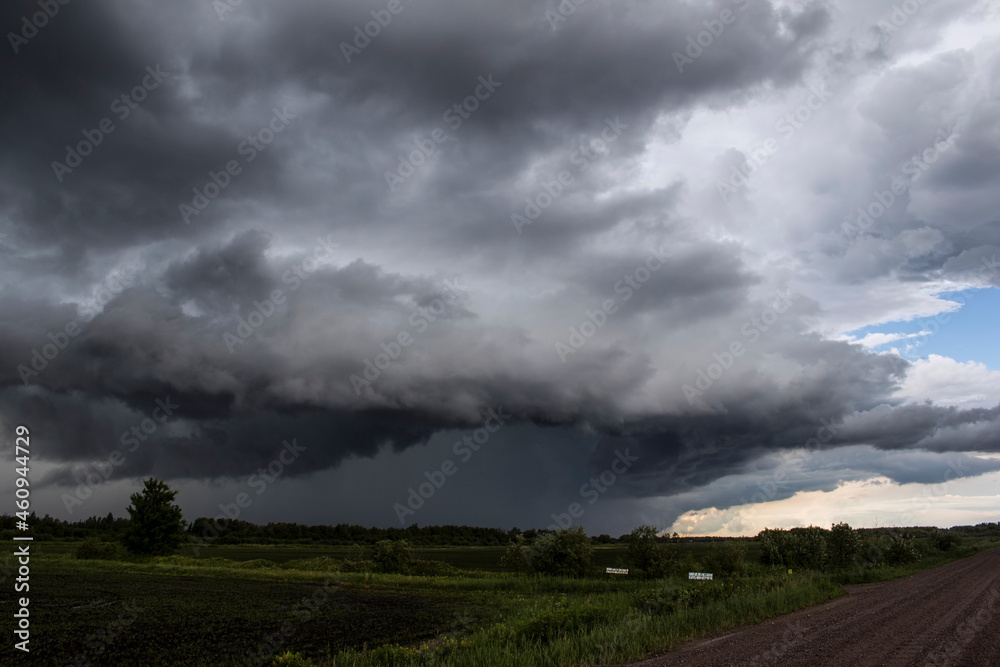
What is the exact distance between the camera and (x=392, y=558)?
69688mm

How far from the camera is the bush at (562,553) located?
60125 millimetres

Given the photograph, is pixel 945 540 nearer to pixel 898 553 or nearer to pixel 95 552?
pixel 898 553

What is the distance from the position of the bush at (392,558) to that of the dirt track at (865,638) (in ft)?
159

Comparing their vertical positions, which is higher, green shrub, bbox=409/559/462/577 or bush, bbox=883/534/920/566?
bush, bbox=883/534/920/566

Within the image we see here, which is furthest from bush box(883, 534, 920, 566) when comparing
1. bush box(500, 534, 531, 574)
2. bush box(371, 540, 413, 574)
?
bush box(371, 540, 413, 574)

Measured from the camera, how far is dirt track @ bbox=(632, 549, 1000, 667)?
17.1m

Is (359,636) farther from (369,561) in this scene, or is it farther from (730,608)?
(369,561)

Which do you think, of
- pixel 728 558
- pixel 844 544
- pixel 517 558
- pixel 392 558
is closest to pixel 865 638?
pixel 728 558

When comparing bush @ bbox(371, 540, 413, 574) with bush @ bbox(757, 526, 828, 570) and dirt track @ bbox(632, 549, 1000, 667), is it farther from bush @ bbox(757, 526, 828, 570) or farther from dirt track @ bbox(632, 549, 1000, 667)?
dirt track @ bbox(632, 549, 1000, 667)

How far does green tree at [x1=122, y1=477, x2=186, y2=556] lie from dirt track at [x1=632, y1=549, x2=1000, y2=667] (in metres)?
81.9

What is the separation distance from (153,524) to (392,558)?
37.4m

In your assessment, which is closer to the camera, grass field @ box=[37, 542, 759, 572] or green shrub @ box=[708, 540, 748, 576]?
green shrub @ box=[708, 540, 748, 576]

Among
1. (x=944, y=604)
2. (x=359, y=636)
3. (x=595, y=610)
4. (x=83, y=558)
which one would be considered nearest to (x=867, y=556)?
(x=944, y=604)

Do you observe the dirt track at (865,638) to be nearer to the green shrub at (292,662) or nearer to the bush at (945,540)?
the green shrub at (292,662)
